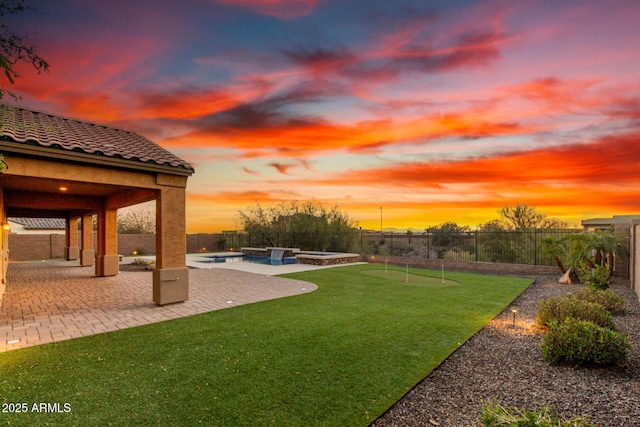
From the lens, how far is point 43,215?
18953 millimetres

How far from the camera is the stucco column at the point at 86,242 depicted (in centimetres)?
1736

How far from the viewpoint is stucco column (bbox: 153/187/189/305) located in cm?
816

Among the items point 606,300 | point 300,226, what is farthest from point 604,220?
point 300,226

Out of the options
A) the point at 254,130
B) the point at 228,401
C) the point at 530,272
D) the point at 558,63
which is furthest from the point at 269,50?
the point at 530,272

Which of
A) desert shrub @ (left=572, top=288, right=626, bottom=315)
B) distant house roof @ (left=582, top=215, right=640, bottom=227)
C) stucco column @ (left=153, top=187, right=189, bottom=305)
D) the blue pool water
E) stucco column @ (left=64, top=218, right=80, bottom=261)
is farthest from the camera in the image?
stucco column @ (left=64, top=218, right=80, bottom=261)

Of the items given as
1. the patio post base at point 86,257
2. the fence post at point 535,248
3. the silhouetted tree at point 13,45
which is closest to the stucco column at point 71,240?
the patio post base at point 86,257

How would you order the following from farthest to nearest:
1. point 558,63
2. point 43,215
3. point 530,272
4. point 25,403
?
point 43,215, point 530,272, point 558,63, point 25,403

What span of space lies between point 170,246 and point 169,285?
1.02 metres

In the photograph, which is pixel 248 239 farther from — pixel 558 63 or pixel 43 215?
pixel 558 63

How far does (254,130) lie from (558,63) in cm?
1030

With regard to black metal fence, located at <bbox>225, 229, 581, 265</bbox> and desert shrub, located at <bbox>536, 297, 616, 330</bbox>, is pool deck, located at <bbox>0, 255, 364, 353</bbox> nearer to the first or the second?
desert shrub, located at <bbox>536, 297, 616, 330</bbox>

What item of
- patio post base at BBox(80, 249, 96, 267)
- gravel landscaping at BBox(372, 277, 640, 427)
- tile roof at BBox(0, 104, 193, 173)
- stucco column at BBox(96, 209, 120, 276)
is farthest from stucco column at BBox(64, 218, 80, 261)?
gravel landscaping at BBox(372, 277, 640, 427)

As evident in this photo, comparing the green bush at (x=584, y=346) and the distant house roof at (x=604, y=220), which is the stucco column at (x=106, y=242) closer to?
the green bush at (x=584, y=346)

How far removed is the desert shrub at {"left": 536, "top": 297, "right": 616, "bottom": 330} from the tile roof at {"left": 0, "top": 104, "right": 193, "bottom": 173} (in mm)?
8773
